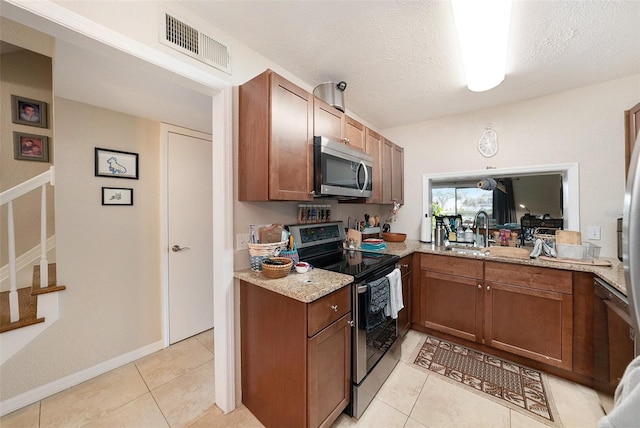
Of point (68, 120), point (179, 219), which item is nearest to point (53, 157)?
point (68, 120)

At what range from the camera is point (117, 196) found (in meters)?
2.11

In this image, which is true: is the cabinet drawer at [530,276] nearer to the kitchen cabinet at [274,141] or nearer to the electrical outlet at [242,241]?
the kitchen cabinet at [274,141]

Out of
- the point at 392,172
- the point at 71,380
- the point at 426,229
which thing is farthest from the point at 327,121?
the point at 71,380

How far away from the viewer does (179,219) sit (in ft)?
8.12

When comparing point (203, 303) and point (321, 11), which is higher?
point (321, 11)

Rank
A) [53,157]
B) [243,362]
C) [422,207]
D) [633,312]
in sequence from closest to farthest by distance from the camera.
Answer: [633,312] < [243,362] < [53,157] < [422,207]

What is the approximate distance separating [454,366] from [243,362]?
176 cm

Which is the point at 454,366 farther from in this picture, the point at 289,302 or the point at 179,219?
the point at 179,219

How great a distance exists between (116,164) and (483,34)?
9.55ft

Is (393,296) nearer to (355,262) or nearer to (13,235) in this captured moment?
(355,262)

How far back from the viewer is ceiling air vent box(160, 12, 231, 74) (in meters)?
1.30

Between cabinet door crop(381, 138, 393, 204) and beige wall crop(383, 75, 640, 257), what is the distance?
0.59m

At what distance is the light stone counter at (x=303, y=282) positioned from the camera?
1205mm

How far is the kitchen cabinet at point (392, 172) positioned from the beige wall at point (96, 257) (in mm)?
2425
